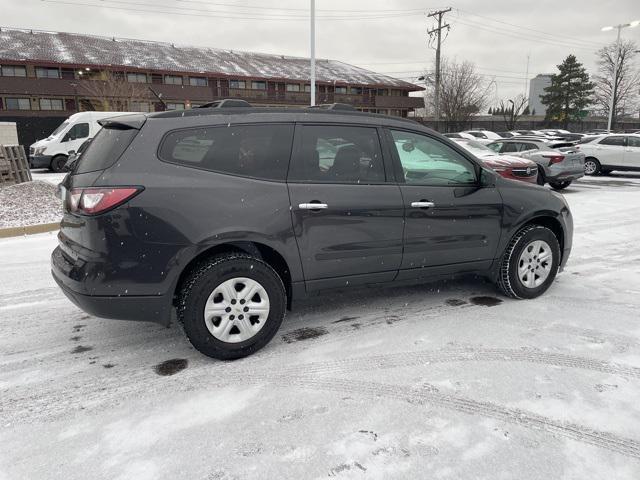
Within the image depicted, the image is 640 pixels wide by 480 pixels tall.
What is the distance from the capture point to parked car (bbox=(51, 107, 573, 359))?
10.1 ft

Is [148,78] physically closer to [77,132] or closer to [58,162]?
[77,132]

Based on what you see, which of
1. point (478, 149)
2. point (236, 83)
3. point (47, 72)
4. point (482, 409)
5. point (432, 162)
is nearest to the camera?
point (482, 409)

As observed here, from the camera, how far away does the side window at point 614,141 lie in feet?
56.3

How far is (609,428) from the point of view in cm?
257

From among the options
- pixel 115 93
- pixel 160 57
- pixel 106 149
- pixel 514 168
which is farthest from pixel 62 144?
pixel 160 57

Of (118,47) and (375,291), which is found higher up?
(118,47)

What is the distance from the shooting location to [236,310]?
330cm

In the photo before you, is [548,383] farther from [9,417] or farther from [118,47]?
[118,47]

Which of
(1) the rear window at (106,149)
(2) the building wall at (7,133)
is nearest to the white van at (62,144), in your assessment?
(2) the building wall at (7,133)

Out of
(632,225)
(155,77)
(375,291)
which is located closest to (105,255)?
(375,291)

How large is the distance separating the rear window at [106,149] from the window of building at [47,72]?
130 ft

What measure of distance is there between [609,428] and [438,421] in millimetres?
906

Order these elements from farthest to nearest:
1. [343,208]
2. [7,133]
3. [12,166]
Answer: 1. [7,133]
2. [12,166]
3. [343,208]

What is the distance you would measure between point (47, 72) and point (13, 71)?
7.34 feet
